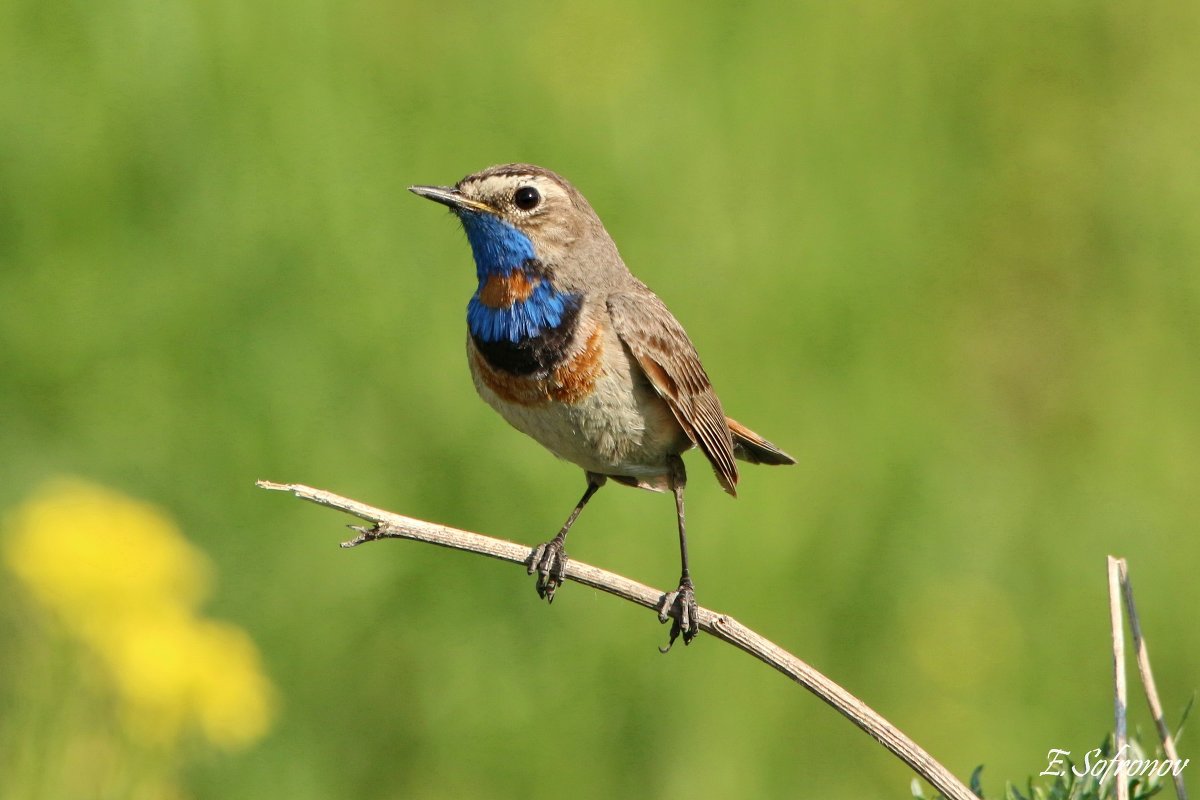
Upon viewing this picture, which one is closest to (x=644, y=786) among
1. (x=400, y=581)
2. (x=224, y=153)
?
(x=400, y=581)

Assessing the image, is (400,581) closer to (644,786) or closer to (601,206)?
(644,786)

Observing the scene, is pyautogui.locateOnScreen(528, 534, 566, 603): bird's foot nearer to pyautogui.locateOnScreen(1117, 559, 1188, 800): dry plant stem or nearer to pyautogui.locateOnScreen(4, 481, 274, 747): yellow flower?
pyautogui.locateOnScreen(4, 481, 274, 747): yellow flower

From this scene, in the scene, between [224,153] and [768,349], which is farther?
[768,349]

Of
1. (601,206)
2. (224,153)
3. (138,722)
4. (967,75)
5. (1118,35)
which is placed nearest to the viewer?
(138,722)

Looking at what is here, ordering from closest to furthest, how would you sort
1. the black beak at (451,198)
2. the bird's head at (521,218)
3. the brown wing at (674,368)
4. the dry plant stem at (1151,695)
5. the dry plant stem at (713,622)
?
the dry plant stem at (1151,695), the dry plant stem at (713,622), the black beak at (451,198), the bird's head at (521,218), the brown wing at (674,368)

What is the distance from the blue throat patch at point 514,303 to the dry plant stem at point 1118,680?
2.06 metres

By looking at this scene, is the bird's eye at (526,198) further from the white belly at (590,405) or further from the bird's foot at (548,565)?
the bird's foot at (548,565)

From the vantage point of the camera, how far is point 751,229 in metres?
9.15

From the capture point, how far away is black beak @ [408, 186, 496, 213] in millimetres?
4770

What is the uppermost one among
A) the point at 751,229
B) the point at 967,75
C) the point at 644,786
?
the point at 967,75

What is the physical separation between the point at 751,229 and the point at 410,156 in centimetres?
188

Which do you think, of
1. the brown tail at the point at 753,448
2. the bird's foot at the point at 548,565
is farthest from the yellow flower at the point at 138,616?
the brown tail at the point at 753,448

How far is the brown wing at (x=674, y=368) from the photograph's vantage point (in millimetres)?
5203

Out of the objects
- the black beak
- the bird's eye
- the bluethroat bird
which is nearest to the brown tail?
the bluethroat bird
